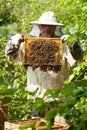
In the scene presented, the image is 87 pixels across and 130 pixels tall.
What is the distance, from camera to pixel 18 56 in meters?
4.91

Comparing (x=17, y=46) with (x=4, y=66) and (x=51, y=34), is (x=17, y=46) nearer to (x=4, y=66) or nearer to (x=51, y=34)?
(x=51, y=34)

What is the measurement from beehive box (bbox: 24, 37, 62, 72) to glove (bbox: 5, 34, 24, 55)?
4.7 inches

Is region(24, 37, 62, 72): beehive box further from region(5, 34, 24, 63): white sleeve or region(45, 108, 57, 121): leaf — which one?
region(45, 108, 57, 121): leaf

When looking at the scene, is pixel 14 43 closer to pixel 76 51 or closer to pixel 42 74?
pixel 42 74

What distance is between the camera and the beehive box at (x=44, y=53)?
4.80m

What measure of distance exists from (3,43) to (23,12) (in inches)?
33.9

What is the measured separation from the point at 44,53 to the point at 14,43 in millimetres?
438

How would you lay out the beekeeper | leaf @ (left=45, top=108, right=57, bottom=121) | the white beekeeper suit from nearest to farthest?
1. leaf @ (left=45, top=108, right=57, bottom=121)
2. the beekeeper
3. the white beekeeper suit

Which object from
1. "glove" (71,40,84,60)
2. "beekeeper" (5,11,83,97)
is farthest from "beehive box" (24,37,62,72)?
"glove" (71,40,84,60)

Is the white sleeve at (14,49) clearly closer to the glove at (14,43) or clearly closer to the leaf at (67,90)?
the glove at (14,43)

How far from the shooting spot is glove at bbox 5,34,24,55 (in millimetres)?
4648

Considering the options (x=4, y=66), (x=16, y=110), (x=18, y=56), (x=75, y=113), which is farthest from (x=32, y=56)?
(x=75, y=113)

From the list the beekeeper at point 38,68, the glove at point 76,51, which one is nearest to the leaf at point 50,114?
the glove at point 76,51

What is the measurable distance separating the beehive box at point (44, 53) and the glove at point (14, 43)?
0.12m
